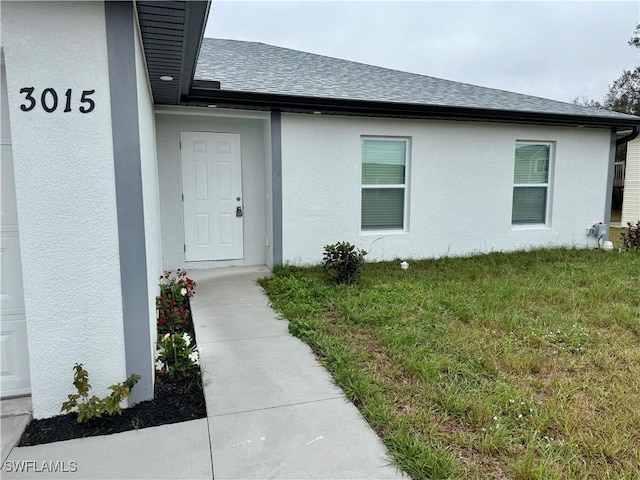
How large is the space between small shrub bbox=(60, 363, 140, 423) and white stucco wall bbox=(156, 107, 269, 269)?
4.06 metres

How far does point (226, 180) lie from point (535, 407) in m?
5.28

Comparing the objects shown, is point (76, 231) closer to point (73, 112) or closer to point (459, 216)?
point (73, 112)

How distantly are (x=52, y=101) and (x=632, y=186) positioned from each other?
1827 cm

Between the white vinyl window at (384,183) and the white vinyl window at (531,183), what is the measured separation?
241cm

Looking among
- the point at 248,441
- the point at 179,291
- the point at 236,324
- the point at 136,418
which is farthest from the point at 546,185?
the point at 136,418

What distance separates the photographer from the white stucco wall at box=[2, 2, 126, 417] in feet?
7.47

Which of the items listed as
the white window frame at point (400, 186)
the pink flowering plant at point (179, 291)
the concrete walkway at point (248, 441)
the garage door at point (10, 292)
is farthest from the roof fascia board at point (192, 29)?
the white window frame at point (400, 186)

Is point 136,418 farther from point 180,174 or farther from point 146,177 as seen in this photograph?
point 180,174

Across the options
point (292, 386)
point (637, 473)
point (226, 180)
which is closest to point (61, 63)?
point (292, 386)

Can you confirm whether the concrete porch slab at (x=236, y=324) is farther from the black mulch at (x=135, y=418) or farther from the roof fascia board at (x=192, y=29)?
the roof fascia board at (x=192, y=29)

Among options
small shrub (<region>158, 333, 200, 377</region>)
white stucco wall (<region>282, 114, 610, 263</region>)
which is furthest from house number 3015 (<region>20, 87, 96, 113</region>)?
white stucco wall (<region>282, 114, 610, 263</region>)

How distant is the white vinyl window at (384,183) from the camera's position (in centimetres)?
683

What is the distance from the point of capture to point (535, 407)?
262 cm

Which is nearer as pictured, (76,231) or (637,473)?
(637,473)
